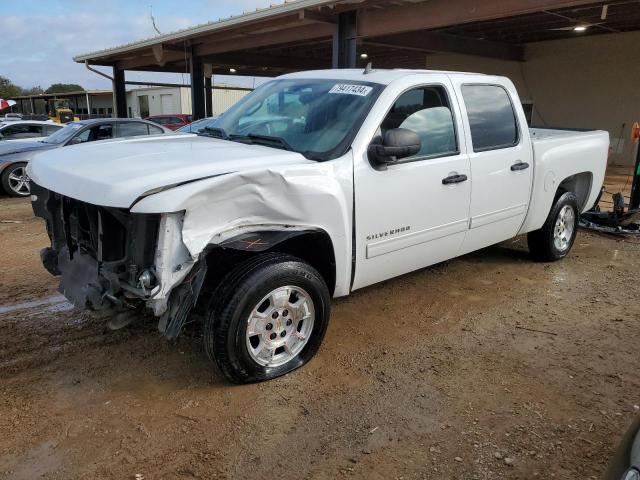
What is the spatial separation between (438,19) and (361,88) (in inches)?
282

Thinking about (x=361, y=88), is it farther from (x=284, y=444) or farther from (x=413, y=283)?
(x=284, y=444)

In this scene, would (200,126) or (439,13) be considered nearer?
(200,126)

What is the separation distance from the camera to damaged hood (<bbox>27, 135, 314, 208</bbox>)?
2.86 m

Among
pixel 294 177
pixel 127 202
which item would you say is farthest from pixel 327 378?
pixel 127 202

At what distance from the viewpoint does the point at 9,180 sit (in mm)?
10320

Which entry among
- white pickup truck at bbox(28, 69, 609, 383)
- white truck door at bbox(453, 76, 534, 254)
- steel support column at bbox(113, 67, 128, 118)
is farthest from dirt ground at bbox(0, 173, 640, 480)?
steel support column at bbox(113, 67, 128, 118)

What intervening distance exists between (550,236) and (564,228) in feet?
1.24

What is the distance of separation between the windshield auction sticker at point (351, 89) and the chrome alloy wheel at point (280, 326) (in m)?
1.55

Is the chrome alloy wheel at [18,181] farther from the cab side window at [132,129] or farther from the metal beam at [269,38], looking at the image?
the metal beam at [269,38]

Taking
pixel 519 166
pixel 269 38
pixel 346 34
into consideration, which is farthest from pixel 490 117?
pixel 269 38

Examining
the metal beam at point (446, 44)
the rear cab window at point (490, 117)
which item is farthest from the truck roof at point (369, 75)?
the metal beam at point (446, 44)

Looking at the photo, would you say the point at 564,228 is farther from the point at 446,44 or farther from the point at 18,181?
the point at 446,44

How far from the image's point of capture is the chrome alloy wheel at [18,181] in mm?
10371

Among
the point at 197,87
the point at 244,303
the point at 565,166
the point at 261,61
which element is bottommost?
the point at 244,303
